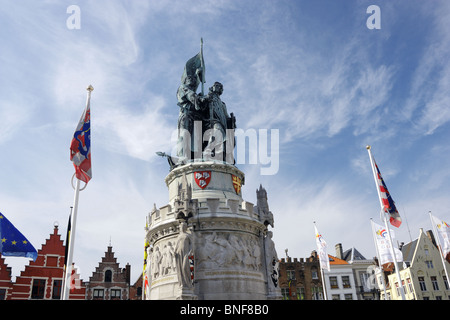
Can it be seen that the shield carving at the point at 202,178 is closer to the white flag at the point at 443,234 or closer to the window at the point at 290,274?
the white flag at the point at 443,234

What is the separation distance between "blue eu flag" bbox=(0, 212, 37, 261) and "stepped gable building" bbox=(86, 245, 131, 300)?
999 inches

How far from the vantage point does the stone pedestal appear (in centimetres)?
1909

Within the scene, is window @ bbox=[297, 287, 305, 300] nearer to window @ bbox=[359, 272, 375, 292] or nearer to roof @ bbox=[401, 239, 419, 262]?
window @ bbox=[359, 272, 375, 292]

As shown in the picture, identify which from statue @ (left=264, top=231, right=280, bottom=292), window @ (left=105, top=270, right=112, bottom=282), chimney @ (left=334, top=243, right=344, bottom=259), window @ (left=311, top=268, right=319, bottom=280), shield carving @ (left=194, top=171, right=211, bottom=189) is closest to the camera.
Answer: statue @ (left=264, top=231, right=280, bottom=292)

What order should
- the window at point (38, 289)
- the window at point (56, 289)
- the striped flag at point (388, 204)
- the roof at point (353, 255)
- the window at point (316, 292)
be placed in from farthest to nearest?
the roof at point (353, 255) → the window at point (316, 292) → the window at point (56, 289) → the window at point (38, 289) → the striped flag at point (388, 204)

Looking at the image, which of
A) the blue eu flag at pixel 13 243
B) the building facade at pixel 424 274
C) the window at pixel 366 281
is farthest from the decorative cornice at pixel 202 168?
the window at pixel 366 281

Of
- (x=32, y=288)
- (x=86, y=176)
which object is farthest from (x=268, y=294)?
(x=32, y=288)

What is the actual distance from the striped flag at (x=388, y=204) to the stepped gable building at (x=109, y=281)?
33.7 m

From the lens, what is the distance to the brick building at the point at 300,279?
5394 cm

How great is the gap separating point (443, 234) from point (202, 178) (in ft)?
68.8

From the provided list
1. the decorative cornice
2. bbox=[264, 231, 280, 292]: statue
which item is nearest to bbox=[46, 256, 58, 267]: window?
the decorative cornice
